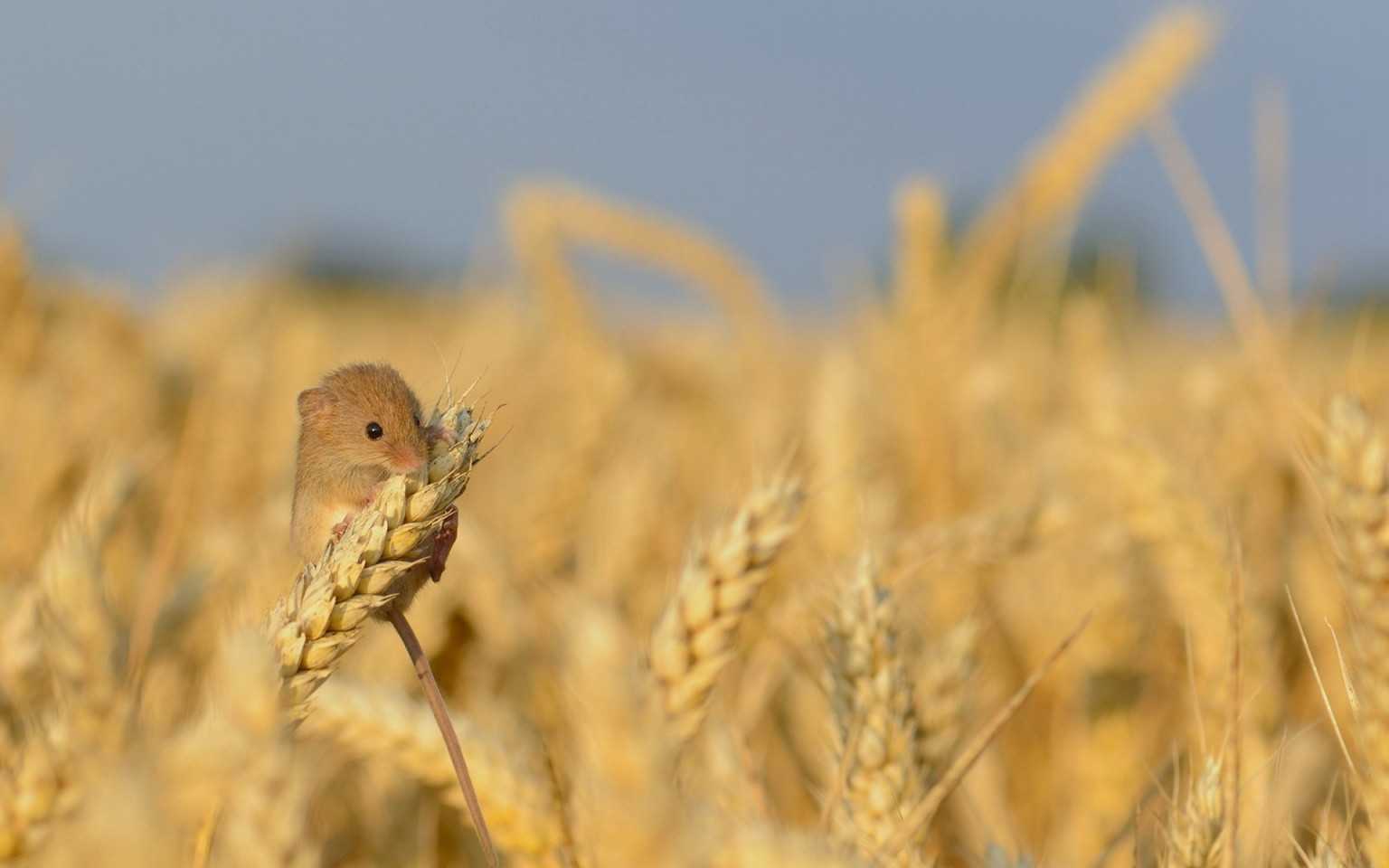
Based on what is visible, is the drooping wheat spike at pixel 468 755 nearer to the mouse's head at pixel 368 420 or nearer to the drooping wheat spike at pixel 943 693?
the mouse's head at pixel 368 420

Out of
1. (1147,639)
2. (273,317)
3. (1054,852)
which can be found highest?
(273,317)

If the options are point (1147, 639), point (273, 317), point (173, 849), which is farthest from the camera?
point (273, 317)

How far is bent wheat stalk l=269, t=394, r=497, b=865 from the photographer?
0.95m

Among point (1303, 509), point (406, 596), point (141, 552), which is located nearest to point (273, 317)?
point (141, 552)

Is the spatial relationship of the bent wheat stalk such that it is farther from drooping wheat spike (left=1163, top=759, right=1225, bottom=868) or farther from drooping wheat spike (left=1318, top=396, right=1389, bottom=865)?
drooping wheat spike (left=1318, top=396, right=1389, bottom=865)

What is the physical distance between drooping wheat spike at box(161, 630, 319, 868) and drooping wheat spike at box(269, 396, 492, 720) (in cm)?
10

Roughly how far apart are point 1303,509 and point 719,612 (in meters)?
2.78

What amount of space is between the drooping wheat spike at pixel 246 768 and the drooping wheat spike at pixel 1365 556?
1.03m

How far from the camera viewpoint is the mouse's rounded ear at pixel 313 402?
4.09 feet

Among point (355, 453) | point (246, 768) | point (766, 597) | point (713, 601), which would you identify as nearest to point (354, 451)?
point (355, 453)

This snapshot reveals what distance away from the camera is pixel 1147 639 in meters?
2.86

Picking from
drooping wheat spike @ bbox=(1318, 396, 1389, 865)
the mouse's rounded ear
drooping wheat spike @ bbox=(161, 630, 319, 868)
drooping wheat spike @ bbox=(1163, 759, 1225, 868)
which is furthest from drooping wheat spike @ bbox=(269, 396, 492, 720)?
drooping wheat spike @ bbox=(1318, 396, 1389, 865)

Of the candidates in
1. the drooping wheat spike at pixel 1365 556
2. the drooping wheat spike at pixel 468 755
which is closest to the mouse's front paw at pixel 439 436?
the drooping wheat spike at pixel 468 755

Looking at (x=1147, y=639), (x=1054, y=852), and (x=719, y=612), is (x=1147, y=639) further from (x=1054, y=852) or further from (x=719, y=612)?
(x=719, y=612)
